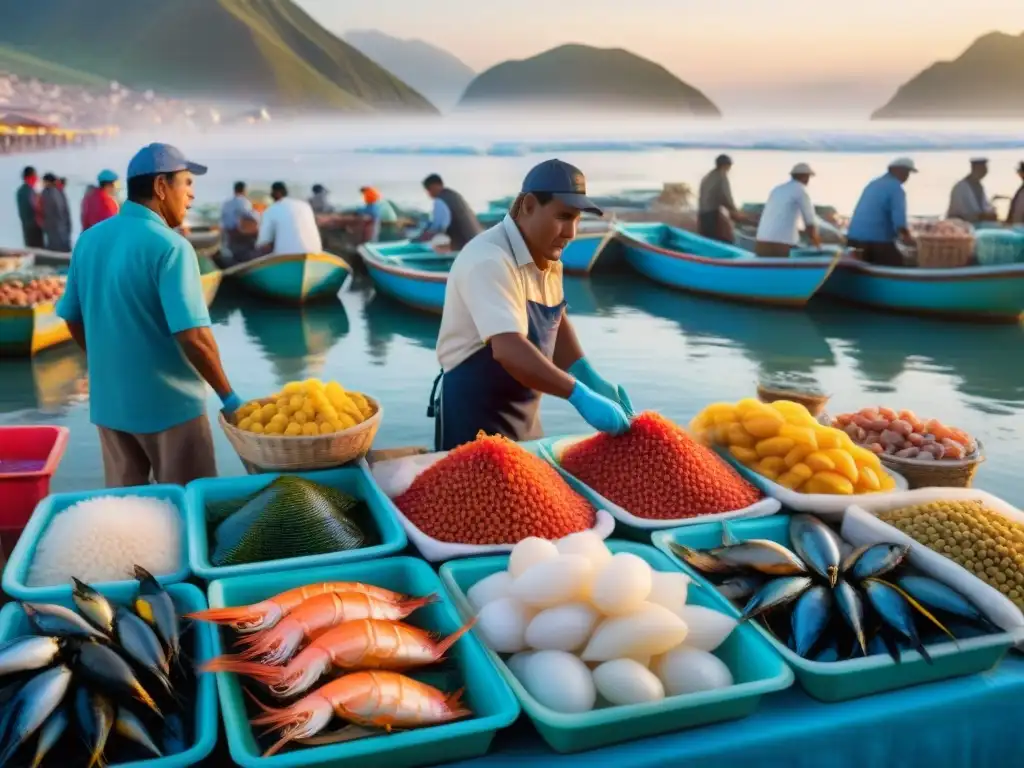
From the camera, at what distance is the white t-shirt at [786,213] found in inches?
405

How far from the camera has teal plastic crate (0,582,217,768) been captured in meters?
1.33

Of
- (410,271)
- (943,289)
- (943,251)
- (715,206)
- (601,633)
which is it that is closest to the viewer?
(601,633)

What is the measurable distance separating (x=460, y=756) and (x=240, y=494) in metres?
1.20

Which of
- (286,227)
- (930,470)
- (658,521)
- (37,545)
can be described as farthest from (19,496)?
(286,227)

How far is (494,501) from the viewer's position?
2.12 meters

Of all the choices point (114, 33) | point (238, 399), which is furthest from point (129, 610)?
point (114, 33)

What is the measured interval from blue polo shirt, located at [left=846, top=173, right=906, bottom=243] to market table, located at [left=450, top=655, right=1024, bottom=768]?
929cm

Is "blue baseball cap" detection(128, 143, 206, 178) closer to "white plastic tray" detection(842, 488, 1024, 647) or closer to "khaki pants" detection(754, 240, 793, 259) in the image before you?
"white plastic tray" detection(842, 488, 1024, 647)

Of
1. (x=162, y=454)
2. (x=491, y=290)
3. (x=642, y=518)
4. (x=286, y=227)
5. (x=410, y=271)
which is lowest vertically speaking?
(x=410, y=271)

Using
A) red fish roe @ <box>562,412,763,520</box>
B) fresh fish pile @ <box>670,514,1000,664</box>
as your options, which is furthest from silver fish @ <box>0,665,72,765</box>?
red fish roe @ <box>562,412,763,520</box>

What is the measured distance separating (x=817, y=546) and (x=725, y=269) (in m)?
10.0

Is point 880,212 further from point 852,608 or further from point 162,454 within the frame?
point 852,608

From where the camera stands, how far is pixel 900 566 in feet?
6.43

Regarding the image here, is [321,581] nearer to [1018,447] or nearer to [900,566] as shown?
[900,566]
